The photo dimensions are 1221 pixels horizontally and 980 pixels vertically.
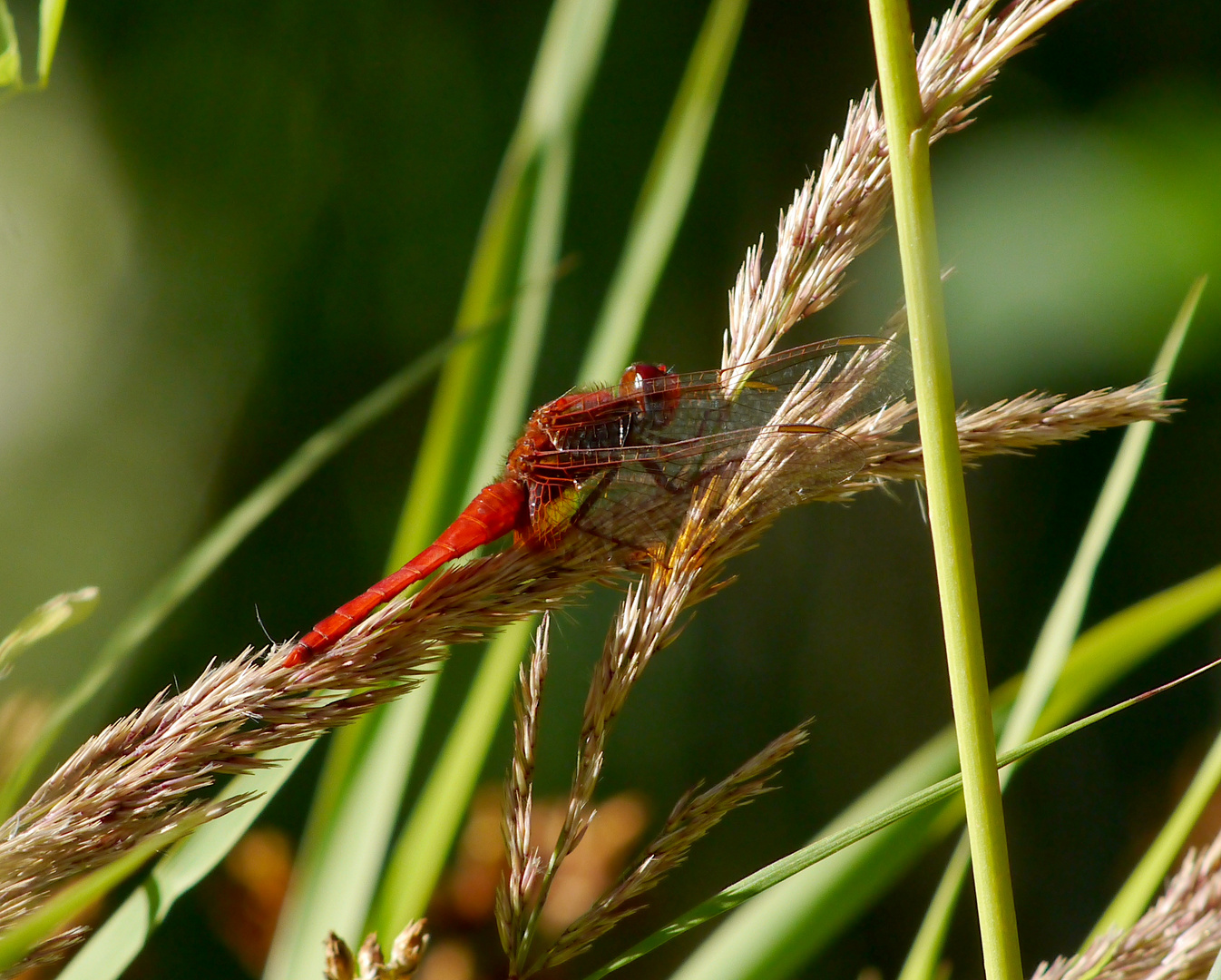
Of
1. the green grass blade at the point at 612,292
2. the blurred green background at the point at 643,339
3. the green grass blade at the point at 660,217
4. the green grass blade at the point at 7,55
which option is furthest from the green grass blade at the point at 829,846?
the blurred green background at the point at 643,339

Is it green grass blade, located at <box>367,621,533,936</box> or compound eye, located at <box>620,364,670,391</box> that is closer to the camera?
green grass blade, located at <box>367,621,533,936</box>

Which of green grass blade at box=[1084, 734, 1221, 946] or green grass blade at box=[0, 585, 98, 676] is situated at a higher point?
green grass blade at box=[0, 585, 98, 676]

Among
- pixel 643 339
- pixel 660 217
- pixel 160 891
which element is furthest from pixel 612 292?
pixel 643 339

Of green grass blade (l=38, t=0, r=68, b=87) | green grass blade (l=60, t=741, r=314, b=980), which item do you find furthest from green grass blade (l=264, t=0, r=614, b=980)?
green grass blade (l=38, t=0, r=68, b=87)

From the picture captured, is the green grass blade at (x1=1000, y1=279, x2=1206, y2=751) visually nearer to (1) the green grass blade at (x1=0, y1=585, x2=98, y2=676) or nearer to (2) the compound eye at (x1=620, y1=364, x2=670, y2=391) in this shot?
(2) the compound eye at (x1=620, y1=364, x2=670, y2=391)

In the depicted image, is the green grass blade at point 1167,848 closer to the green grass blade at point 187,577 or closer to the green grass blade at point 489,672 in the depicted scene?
the green grass blade at point 489,672

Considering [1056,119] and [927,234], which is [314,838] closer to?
[927,234]
